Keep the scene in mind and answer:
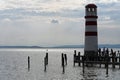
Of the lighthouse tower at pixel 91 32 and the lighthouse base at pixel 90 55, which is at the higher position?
the lighthouse tower at pixel 91 32

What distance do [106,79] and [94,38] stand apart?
13408mm

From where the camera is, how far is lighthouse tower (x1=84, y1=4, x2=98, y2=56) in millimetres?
63125

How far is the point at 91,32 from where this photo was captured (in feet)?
207

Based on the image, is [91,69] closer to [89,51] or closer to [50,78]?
[89,51]

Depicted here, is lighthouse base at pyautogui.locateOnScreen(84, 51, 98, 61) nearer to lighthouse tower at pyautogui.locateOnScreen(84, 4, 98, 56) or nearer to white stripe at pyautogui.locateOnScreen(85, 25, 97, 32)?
lighthouse tower at pyautogui.locateOnScreen(84, 4, 98, 56)

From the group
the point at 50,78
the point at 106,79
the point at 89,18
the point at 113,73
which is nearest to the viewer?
the point at 106,79

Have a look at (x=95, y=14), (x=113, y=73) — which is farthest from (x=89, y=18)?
(x=113, y=73)

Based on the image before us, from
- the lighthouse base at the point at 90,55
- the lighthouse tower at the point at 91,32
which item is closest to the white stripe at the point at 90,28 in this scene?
the lighthouse tower at the point at 91,32

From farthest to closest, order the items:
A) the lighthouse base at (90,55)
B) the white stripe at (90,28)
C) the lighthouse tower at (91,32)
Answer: the lighthouse base at (90,55), the lighthouse tower at (91,32), the white stripe at (90,28)

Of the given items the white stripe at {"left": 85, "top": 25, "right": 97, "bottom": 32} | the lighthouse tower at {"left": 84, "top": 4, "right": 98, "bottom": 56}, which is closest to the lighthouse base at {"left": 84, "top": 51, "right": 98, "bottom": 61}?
the lighthouse tower at {"left": 84, "top": 4, "right": 98, "bottom": 56}

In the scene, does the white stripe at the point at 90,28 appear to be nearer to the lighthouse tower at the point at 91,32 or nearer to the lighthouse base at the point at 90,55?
the lighthouse tower at the point at 91,32

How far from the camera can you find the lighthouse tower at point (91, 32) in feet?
207

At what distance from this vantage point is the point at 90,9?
212 ft

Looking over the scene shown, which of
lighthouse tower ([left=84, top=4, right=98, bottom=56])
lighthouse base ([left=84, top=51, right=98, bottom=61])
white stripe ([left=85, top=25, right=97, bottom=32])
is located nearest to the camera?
white stripe ([left=85, top=25, right=97, bottom=32])
